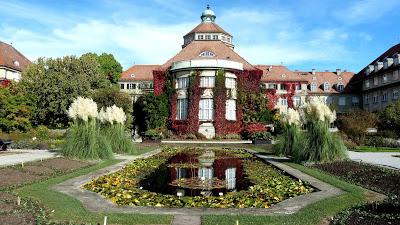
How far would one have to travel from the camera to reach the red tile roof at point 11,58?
201 feet

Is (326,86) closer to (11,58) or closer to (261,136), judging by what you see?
(261,136)

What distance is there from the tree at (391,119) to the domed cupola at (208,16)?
35.6 meters

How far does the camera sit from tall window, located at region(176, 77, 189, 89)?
1864 inches

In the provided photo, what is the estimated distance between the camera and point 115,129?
2538cm

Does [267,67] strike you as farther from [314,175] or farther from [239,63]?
[314,175]

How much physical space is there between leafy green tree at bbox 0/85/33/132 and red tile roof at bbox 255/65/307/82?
3391 centimetres

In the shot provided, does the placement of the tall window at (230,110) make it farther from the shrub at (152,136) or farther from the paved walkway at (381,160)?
the paved walkway at (381,160)

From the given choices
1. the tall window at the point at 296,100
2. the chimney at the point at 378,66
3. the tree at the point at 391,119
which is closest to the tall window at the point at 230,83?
the tree at the point at 391,119

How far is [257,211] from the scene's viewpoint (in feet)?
29.9

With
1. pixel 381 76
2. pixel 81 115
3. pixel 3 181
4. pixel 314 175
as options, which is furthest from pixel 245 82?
pixel 3 181

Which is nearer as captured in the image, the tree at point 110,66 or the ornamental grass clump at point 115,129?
the ornamental grass clump at point 115,129

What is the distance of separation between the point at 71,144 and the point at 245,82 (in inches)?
1219

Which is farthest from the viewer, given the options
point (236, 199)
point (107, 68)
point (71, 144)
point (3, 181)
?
point (107, 68)

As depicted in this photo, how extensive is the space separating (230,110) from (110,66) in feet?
105
